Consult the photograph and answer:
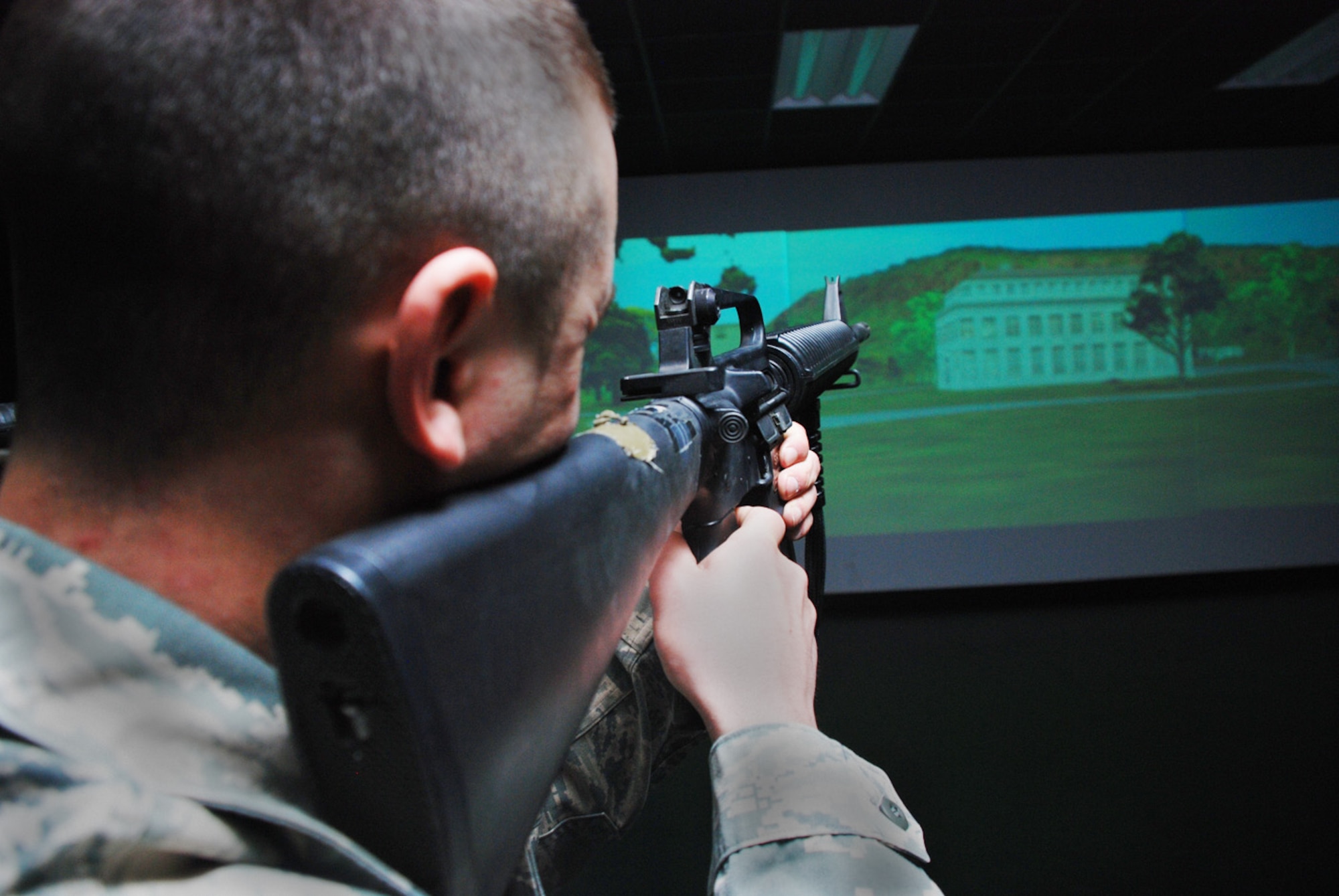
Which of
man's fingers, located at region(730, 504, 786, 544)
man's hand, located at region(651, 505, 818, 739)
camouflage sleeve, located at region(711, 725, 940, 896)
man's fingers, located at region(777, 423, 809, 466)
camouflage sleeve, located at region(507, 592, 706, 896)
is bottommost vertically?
camouflage sleeve, located at region(507, 592, 706, 896)

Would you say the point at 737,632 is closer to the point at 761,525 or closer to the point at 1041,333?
the point at 761,525

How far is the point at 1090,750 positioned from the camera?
73.2 inches

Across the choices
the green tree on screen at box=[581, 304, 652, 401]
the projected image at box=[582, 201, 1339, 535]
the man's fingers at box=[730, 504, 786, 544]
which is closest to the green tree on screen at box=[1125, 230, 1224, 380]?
the projected image at box=[582, 201, 1339, 535]

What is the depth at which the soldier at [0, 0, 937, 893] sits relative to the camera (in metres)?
0.18

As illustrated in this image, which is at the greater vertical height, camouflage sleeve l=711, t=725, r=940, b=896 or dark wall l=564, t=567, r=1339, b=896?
camouflage sleeve l=711, t=725, r=940, b=896

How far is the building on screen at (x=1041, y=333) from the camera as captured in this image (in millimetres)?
3537

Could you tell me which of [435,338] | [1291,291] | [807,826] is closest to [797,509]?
[807,826]

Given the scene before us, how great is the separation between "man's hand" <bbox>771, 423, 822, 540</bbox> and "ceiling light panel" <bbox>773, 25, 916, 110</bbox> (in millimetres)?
2002

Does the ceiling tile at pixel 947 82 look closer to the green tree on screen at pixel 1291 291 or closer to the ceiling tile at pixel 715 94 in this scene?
the ceiling tile at pixel 715 94

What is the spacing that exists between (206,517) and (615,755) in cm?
43

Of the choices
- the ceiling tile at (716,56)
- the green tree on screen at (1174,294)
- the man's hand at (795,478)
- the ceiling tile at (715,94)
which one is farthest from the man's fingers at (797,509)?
the green tree on screen at (1174,294)

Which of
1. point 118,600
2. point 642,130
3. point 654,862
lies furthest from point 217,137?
point 642,130

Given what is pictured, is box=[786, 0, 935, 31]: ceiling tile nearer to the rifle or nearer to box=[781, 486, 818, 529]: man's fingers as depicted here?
box=[781, 486, 818, 529]: man's fingers

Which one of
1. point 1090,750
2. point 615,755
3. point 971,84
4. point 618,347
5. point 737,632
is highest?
point 971,84
